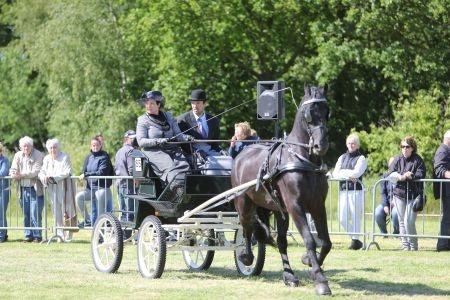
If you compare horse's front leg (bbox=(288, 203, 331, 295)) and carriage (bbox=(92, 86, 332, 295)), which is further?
carriage (bbox=(92, 86, 332, 295))

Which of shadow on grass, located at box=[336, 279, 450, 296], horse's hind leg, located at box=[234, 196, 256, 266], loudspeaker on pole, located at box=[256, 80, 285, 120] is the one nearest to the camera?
shadow on grass, located at box=[336, 279, 450, 296]

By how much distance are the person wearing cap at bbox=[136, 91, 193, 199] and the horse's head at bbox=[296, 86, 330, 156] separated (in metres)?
2.01

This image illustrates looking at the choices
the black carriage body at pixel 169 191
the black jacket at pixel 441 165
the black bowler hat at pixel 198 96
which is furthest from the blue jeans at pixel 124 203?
the black jacket at pixel 441 165

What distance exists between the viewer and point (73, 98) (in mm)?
43531

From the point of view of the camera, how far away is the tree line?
3203cm

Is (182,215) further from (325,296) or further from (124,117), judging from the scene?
(124,117)

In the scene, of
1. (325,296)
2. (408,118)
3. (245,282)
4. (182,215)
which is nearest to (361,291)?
(325,296)

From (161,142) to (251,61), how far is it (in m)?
25.0

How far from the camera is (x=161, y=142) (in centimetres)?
1276

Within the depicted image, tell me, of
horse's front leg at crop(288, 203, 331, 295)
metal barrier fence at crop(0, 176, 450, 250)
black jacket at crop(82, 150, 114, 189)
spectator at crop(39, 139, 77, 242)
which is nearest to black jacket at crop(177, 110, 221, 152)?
horse's front leg at crop(288, 203, 331, 295)

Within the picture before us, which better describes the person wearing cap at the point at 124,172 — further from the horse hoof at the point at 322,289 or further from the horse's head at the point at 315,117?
the horse hoof at the point at 322,289

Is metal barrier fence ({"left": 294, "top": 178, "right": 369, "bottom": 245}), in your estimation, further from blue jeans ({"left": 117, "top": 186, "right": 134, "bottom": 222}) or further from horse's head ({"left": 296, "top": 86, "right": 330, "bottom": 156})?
horse's head ({"left": 296, "top": 86, "right": 330, "bottom": 156})

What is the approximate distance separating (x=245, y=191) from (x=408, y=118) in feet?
63.7

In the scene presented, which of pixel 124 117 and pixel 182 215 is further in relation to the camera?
pixel 124 117
